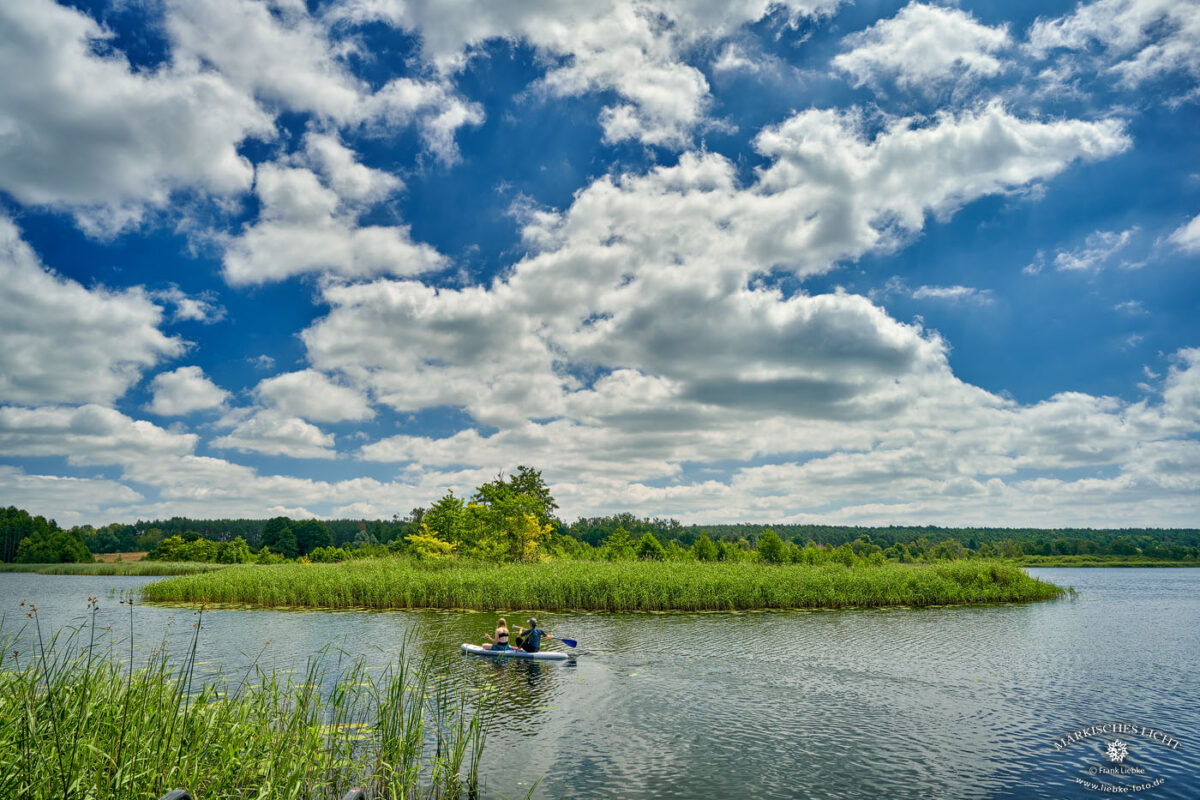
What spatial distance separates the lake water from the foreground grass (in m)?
2.25

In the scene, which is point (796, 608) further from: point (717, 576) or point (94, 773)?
point (94, 773)

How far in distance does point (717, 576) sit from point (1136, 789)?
24.1 meters

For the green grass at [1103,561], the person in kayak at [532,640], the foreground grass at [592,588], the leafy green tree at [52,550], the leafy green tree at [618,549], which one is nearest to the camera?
the person in kayak at [532,640]

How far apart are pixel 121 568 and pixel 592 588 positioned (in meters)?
81.5

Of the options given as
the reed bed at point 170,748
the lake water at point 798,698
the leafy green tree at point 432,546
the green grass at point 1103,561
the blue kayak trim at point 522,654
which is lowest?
the green grass at point 1103,561

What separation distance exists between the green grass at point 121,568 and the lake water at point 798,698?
53.4 metres

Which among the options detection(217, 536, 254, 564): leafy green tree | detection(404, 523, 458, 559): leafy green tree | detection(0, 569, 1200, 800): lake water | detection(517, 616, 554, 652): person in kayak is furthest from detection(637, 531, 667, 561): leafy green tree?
detection(217, 536, 254, 564): leafy green tree

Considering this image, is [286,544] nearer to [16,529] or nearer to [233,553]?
[233,553]

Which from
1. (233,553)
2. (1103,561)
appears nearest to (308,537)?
(233,553)

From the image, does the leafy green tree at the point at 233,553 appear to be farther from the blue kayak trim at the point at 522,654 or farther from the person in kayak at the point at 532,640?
the person in kayak at the point at 532,640

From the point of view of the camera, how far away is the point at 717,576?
→ 35938 millimetres

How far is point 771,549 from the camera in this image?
2143 inches

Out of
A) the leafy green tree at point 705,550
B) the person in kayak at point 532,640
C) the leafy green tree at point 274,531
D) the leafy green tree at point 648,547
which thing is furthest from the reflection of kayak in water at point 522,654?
the leafy green tree at point 274,531

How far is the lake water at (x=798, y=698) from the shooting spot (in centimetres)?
1233
